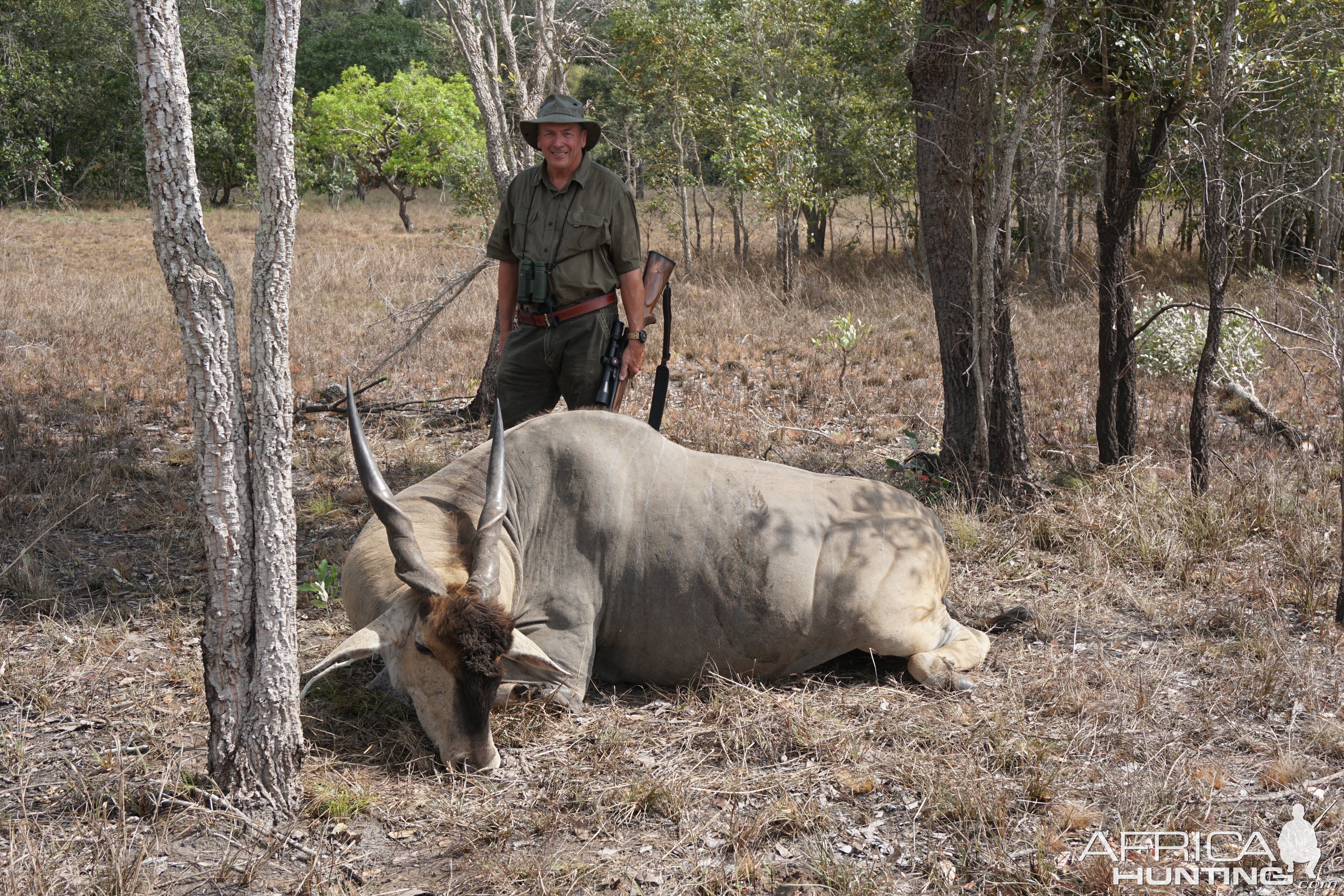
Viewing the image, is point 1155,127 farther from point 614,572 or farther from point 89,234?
point 89,234

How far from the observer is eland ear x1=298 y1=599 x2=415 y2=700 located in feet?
10.9

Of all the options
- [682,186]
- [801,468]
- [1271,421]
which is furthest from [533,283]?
[682,186]

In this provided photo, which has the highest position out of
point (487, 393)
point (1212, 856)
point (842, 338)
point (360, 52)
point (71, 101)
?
point (360, 52)

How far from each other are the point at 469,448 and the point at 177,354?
414 cm

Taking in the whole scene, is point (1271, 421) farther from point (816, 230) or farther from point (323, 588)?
point (816, 230)

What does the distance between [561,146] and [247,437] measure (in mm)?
2948

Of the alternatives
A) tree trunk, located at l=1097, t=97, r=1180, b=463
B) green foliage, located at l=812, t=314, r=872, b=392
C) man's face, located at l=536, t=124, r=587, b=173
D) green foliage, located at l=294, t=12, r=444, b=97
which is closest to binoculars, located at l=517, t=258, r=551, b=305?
man's face, located at l=536, t=124, r=587, b=173

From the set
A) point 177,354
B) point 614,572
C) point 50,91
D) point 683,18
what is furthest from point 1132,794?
point 50,91

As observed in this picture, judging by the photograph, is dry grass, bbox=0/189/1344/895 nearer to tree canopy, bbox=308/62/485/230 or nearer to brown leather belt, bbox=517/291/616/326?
brown leather belt, bbox=517/291/616/326

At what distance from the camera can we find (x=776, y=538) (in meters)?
4.36

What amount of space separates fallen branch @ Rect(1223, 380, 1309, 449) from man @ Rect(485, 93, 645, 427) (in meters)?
5.50

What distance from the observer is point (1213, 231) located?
5.93m

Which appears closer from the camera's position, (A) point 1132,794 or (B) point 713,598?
(A) point 1132,794

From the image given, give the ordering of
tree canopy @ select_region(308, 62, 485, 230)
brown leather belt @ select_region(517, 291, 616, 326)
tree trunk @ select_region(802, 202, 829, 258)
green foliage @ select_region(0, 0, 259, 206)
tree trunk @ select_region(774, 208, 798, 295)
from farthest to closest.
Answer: tree canopy @ select_region(308, 62, 485, 230) < green foliage @ select_region(0, 0, 259, 206) < tree trunk @ select_region(802, 202, 829, 258) < tree trunk @ select_region(774, 208, 798, 295) < brown leather belt @ select_region(517, 291, 616, 326)
